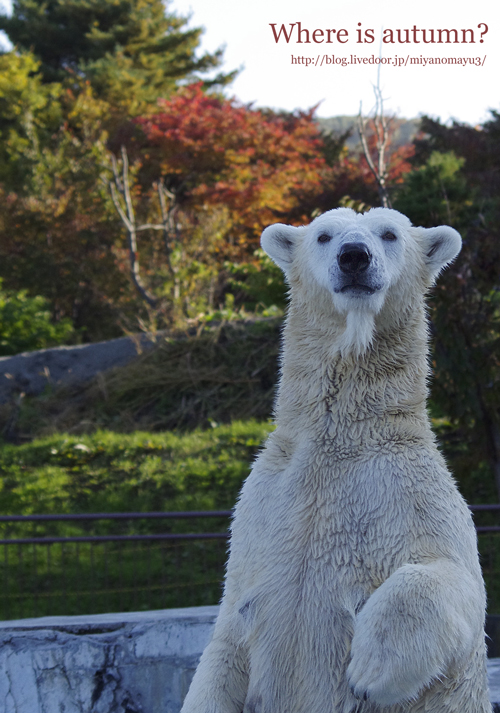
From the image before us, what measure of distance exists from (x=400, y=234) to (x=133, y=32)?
2099cm

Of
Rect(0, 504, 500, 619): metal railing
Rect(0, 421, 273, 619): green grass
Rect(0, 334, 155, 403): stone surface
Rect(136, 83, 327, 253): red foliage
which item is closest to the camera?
Rect(0, 504, 500, 619): metal railing

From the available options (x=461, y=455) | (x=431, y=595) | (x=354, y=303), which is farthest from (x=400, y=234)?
(x=461, y=455)

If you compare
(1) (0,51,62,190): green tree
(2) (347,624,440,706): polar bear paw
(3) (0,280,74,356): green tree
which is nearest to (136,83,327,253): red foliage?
(1) (0,51,62,190): green tree

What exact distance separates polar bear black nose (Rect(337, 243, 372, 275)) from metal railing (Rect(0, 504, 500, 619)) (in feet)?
11.3

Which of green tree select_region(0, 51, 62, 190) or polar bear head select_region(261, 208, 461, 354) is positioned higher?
green tree select_region(0, 51, 62, 190)

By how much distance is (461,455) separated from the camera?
6301 mm

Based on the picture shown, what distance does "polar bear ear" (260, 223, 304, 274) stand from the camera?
1942 millimetres

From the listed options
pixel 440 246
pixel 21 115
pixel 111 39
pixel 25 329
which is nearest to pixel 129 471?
pixel 440 246

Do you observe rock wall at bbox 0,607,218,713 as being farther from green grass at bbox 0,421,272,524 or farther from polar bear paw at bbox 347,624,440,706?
green grass at bbox 0,421,272,524

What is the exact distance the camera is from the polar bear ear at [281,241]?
6.37 feet

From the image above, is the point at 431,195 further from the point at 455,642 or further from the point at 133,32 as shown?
the point at 133,32

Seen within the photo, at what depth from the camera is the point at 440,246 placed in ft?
6.20

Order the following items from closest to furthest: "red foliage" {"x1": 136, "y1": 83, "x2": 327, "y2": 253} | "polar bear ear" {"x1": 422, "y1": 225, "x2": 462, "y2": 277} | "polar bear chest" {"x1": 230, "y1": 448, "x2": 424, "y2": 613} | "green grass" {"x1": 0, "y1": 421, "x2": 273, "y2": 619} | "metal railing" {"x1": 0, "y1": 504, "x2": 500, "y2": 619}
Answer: "polar bear chest" {"x1": 230, "y1": 448, "x2": 424, "y2": 613}, "polar bear ear" {"x1": 422, "y1": 225, "x2": 462, "y2": 277}, "metal railing" {"x1": 0, "y1": 504, "x2": 500, "y2": 619}, "green grass" {"x1": 0, "y1": 421, "x2": 273, "y2": 619}, "red foliage" {"x1": 136, "y1": 83, "x2": 327, "y2": 253}

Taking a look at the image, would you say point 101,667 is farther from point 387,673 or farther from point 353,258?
point 353,258
